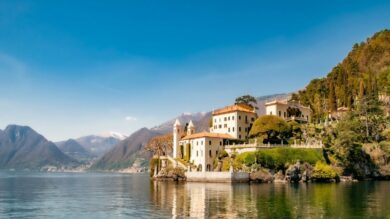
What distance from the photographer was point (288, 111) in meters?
118

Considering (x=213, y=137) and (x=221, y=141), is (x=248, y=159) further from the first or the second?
(x=221, y=141)

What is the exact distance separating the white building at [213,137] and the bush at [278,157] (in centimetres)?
983

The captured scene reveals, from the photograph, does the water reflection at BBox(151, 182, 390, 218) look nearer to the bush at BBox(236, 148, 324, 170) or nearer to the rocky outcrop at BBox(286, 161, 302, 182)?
the rocky outcrop at BBox(286, 161, 302, 182)

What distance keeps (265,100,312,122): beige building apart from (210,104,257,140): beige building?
5.14 metres

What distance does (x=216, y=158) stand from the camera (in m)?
104

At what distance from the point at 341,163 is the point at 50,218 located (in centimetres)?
7240

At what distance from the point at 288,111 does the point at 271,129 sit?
1788 cm

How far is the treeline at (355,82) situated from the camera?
126 m

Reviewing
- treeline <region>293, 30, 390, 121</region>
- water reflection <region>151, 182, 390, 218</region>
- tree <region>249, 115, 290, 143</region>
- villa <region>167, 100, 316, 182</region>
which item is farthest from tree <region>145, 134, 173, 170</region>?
water reflection <region>151, 182, 390, 218</region>

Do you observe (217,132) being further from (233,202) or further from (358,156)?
(233,202)

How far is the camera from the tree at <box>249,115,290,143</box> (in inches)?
4054

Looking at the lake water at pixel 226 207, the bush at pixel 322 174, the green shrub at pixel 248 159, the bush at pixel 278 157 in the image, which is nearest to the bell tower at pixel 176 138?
the bush at pixel 278 157

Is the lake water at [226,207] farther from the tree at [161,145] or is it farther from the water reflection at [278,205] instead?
the tree at [161,145]

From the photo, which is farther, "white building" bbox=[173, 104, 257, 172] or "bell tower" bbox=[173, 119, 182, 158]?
"bell tower" bbox=[173, 119, 182, 158]
